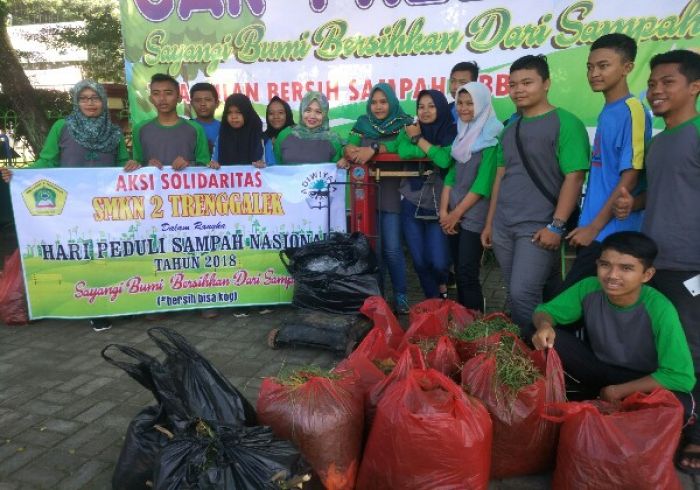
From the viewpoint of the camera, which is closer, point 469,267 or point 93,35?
point 469,267

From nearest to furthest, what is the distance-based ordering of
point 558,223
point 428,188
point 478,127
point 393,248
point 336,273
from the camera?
1. point 558,223
2. point 478,127
3. point 336,273
4. point 428,188
5. point 393,248

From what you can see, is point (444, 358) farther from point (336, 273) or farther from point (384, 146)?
point (384, 146)

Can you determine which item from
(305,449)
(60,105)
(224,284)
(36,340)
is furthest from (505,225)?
(60,105)

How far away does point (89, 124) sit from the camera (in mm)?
Answer: 4234

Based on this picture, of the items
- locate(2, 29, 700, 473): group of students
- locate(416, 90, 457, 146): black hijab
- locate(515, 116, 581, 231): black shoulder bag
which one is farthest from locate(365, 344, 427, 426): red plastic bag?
locate(416, 90, 457, 146): black hijab

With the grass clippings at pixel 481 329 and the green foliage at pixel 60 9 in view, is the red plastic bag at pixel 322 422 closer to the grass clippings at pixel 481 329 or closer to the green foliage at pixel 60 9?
the grass clippings at pixel 481 329

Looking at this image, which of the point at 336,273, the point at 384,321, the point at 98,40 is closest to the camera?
the point at 384,321

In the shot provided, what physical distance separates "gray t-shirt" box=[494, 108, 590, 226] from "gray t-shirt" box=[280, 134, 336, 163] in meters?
1.67

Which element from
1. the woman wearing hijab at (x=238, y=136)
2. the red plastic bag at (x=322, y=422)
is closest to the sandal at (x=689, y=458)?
the red plastic bag at (x=322, y=422)

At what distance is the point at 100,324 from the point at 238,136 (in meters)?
1.99

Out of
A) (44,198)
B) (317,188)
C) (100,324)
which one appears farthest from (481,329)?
(44,198)

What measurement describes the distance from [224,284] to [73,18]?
21.5m

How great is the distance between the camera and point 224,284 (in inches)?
179

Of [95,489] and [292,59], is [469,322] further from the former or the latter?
[292,59]
